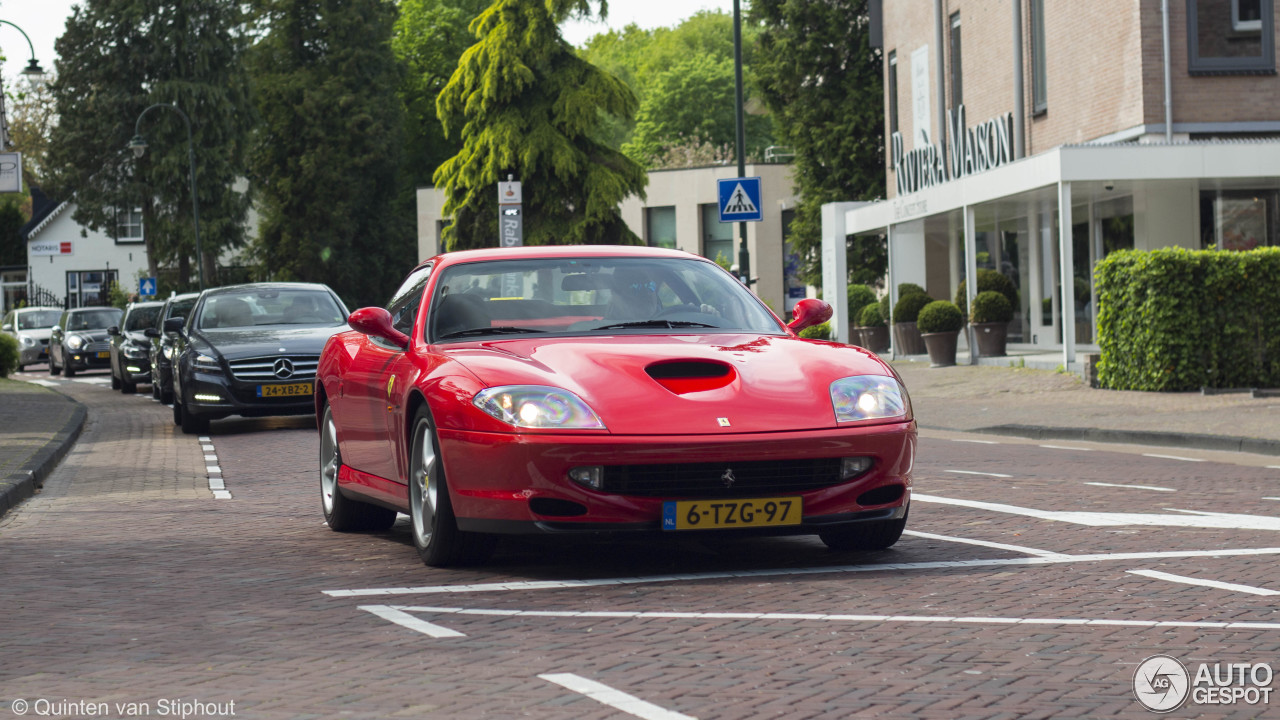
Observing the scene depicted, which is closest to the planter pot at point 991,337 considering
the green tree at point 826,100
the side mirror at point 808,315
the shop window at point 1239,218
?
the shop window at point 1239,218

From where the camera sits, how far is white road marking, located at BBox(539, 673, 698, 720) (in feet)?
14.6

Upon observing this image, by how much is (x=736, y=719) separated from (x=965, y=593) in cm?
229

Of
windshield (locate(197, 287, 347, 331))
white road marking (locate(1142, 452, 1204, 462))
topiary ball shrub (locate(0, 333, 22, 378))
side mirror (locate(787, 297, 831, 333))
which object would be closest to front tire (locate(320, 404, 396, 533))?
side mirror (locate(787, 297, 831, 333))

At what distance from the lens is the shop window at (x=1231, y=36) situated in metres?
25.5

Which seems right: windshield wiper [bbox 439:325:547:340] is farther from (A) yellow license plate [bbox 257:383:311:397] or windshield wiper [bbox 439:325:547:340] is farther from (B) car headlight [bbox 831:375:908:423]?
(A) yellow license plate [bbox 257:383:311:397]

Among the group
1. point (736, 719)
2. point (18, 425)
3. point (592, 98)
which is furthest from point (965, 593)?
point (592, 98)

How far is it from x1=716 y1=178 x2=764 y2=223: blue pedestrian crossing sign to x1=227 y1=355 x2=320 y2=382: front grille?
8160 millimetres

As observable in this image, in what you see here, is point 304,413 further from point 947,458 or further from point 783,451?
point 783,451

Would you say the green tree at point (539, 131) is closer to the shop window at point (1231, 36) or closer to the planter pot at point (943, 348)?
the planter pot at point (943, 348)

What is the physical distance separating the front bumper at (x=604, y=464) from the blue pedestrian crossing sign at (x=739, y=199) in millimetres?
17236

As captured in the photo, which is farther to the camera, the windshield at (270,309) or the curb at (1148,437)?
the windshield at (270,309)

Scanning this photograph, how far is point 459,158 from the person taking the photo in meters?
49.9

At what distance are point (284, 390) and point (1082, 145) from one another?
11931mm

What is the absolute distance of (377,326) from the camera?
8.06 meters
